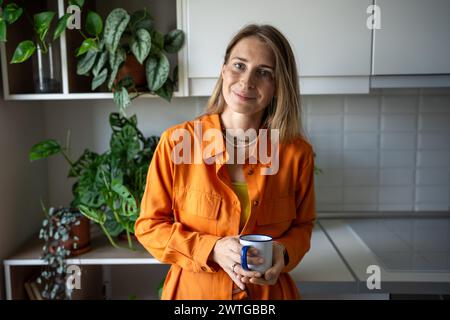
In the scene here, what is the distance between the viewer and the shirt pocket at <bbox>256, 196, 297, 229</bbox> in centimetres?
98

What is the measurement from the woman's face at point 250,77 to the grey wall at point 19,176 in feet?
2.82

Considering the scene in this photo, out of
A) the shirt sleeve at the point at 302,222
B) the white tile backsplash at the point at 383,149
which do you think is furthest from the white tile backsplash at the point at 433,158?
the shirt sleeve at the point at 302,222

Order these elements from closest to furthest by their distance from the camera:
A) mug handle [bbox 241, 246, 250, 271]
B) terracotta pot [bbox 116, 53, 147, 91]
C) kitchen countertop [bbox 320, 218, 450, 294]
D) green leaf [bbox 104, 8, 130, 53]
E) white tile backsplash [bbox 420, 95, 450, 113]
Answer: mug handle [bbox 241, 246, 250, 271] → kitchen countertop [bbox 320, 218, 450, 294] → green leaf [bbox 104, 8, 130, 53] → terracotta pot [bbox 116, 53, 147, 91] → white tile backsplash [bbox 420, 95, 450, 113]

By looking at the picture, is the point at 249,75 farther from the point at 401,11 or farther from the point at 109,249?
the point at 109,249

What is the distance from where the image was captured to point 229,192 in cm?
97

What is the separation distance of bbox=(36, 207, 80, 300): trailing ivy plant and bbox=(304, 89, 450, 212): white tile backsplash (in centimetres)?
105

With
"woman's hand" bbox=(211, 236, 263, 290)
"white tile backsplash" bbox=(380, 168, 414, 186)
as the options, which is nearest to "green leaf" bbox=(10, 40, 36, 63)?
"woman's hand" bbox=(211, 236, 263, 290)

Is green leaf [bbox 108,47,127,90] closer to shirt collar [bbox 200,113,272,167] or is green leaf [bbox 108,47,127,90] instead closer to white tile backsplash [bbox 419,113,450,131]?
shirt collar [bbox 200,113,272,167]

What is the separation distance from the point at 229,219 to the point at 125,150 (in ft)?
1.94

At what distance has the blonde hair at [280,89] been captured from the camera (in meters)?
0.96

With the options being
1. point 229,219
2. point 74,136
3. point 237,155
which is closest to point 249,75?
point 237,155
